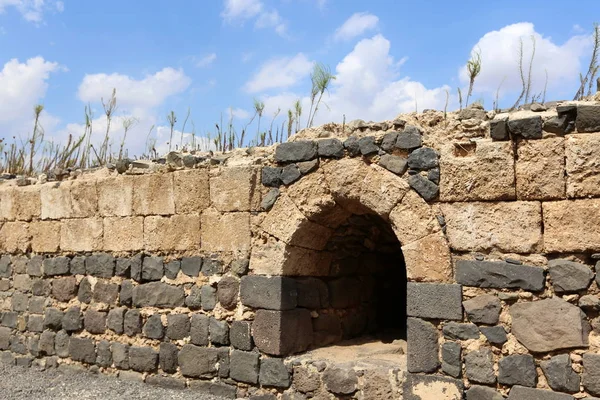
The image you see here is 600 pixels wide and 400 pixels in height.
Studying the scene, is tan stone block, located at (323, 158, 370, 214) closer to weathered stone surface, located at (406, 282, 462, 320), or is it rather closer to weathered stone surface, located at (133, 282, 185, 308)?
weathered stone surface, located at (406, 282, 462, 320)

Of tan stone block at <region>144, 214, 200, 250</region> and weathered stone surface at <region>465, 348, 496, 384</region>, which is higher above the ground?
tan stone block at <region>144, 214, 200, 250</region>

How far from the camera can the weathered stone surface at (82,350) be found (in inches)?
Answer: 237

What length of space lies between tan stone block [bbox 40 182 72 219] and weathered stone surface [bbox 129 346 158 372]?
1745 millimetres

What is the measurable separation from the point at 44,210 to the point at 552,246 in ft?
17.6

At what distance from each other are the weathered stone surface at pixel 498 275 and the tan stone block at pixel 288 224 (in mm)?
1392

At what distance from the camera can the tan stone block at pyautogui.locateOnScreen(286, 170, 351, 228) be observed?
483 centimetres

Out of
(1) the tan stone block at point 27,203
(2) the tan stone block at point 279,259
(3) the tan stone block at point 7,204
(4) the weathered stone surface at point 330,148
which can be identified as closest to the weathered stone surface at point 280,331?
(2) the tan stone block at point 279,259

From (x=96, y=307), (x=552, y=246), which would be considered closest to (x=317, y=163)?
(x=552, y=246)

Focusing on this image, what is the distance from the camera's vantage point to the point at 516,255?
3.96 meters

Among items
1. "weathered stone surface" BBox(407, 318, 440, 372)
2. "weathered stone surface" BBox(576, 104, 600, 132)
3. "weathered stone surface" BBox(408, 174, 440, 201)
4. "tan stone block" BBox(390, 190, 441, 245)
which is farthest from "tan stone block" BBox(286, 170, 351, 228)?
"weathered stone surface" BBox(576, 104, 600, 132)

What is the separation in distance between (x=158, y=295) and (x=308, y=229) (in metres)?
1.67

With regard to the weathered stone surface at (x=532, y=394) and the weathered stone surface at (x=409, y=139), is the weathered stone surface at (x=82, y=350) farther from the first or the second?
the weathered stone surface at (x=532, y=394)

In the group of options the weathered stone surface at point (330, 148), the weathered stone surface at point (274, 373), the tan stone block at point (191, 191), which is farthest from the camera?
the tan stone block at point (191, 191)

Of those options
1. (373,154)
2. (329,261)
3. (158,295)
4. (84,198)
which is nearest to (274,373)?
(329,261)
